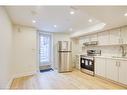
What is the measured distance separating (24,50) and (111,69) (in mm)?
3549

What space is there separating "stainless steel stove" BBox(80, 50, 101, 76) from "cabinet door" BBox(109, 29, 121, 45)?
3.57ft

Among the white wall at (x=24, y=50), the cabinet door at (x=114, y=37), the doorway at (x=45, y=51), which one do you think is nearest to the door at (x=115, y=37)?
the cabinet door at (x=114, y=37)

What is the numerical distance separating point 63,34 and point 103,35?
2.79 m

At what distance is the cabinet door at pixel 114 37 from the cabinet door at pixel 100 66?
2.52ft

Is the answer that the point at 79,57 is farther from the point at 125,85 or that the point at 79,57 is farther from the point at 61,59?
the point at 125,85

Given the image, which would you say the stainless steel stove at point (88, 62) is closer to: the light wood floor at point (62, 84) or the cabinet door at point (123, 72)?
the light wood floor at point (62, 84)

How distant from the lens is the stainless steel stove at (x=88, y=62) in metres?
5.29

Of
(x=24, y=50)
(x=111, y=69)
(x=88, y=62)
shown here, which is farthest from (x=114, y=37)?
(x=24, y=50)

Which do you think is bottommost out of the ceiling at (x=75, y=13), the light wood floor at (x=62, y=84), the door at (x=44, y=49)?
the light wood floor at (x=62, y=84)

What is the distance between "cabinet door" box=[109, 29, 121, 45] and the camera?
172 inches

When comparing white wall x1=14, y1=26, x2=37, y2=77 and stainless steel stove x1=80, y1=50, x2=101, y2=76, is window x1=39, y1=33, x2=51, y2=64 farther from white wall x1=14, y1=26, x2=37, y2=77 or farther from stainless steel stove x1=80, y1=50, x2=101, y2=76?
stainless steel stove x1=80, y1=50, x2=101, y2=76

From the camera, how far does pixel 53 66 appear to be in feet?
22.9
